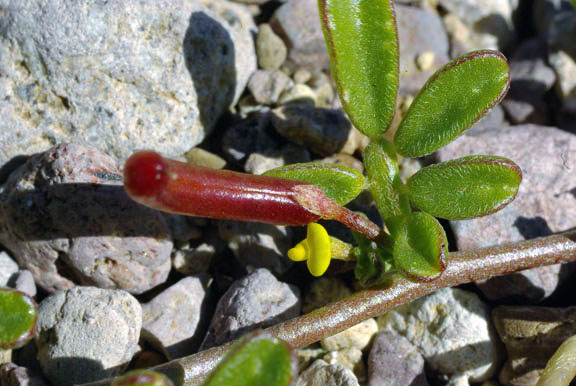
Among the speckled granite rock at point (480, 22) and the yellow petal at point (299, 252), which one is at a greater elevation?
the speckled granite rock at point (480, 22)

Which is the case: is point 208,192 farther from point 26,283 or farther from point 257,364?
point 26,283

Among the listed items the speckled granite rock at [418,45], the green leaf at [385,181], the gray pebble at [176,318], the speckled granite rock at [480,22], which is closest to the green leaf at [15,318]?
the gray pebble at [176,318]

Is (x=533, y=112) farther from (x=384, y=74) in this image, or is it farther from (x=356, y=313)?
(x=356, y=313)

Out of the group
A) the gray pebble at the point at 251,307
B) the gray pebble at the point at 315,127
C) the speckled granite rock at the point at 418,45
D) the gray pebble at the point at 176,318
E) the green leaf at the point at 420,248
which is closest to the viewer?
the green leaf at the point at 420,248

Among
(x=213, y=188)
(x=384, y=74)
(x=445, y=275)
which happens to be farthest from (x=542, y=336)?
(x=213, y=188)

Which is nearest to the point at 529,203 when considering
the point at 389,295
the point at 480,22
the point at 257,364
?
the point at 389,295

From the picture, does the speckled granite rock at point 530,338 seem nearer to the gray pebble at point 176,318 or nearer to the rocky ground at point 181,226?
the rocky ground at point 181,226

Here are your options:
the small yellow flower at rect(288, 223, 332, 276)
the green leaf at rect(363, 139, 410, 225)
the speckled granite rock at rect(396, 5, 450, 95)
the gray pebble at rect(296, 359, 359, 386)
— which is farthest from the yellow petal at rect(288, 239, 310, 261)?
the speckled granite rock at rect(396, 5, 450, 95)
